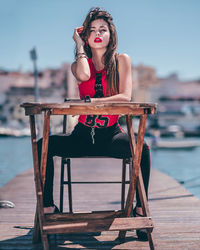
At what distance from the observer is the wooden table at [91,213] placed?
183 centimetres

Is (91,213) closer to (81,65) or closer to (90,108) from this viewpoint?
(90,108)

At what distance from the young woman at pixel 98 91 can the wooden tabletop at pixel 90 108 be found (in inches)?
9.8

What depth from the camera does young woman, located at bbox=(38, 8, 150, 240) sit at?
216cm

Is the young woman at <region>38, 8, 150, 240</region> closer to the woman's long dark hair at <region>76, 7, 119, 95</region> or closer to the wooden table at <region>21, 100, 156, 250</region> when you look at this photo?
the woman's long dark hair at <region>76, 7, 119, 95</region>

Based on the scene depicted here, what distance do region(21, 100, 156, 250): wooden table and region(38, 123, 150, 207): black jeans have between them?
14 centimetres

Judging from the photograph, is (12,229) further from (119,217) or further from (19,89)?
(19,89)

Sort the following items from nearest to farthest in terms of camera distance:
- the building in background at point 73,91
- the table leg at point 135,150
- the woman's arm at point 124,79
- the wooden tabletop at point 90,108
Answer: the wooden tabletop at point 90,108 < the table leg at point 135,150 < the woman's arm at point 124,79 < the building in background at point 73,91

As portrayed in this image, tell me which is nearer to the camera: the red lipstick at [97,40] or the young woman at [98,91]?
the young woman at [98,91]

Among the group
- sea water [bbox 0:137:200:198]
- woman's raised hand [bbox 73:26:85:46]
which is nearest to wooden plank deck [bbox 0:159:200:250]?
woman's raised hand [bbox 73:26:85:46]

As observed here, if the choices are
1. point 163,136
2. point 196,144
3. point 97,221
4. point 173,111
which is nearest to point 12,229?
point 97,221

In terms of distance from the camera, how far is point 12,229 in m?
2.58

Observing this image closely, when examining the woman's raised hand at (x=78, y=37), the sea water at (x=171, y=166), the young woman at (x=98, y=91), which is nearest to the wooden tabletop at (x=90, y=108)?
the young woman at (x=98, y=91)

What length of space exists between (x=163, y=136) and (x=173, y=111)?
22.1 feet

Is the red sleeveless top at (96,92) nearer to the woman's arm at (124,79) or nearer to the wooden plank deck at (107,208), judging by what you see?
the woman's arm at (124,79)
